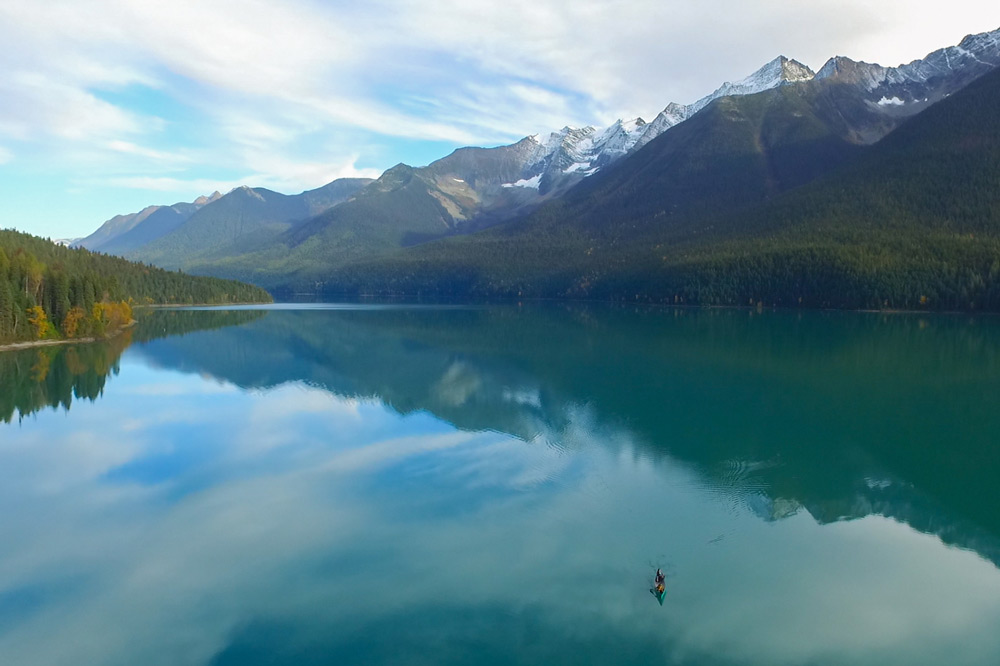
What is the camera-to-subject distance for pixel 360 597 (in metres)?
22.5

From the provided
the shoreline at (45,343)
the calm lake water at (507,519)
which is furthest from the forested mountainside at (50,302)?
the calm lake water at (507,519)

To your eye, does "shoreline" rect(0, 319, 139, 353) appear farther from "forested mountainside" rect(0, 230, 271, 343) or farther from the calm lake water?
the calm lake water

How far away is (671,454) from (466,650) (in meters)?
22.9

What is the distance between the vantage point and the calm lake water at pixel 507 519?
66.5ft

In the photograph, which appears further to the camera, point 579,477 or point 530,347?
point 530,347

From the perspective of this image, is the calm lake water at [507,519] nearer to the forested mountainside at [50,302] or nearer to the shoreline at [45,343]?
the shoreline at [45,343]

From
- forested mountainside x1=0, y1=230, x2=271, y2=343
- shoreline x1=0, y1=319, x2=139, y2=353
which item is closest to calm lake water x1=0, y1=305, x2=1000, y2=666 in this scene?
shoreline x1=0, y1=319, x2=139, y2=353

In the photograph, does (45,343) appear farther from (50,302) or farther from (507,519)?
(507,519)

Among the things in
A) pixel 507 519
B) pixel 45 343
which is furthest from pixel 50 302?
pixel 507 519

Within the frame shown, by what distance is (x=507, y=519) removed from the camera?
2934 cm

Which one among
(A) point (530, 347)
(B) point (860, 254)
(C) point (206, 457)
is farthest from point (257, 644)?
(B) point (860, 254)

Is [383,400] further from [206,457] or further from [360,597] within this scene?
[360,597]

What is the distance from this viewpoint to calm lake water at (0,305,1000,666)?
20.3m

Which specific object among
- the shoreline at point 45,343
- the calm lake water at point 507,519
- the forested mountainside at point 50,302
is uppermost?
the forested mountainside at point 50,302
